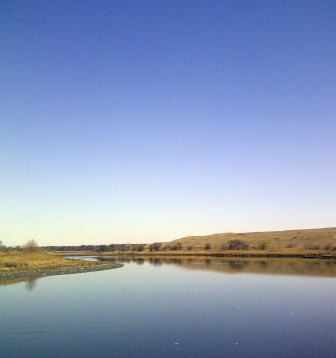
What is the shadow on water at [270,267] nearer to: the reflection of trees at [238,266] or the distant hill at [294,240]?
the reflection of trees at [238,266]

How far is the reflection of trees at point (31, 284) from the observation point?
31812 millimetres

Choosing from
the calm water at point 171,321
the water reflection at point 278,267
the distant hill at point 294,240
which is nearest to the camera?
the calm water at point 171,321

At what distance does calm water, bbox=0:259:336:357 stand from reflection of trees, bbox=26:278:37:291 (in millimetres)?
671

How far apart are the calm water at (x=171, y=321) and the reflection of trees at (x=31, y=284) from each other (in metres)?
0.67

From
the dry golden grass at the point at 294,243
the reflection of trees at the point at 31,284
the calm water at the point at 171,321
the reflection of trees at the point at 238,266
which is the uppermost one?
the dry golden grass at the point at 294,243

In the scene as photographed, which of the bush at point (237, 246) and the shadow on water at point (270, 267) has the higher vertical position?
the bush at point (237, 246)

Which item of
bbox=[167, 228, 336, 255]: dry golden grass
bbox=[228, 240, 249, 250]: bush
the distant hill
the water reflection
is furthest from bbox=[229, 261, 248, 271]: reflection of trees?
bbox=[228, 240, 249, 250]: bush

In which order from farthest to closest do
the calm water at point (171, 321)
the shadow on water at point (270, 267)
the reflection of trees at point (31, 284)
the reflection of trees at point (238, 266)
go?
the reflection of trees at point (238, 266)
the shadow on water at point (270, 267)
the reflection of trees at point (31, 284)
the calm water at point (171, 321)

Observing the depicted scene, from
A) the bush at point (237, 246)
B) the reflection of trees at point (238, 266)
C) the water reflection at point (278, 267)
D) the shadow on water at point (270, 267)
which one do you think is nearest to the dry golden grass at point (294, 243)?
the bush at point (237, 246)

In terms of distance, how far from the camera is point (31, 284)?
34781mm

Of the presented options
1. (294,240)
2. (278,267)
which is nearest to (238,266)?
(278,267)

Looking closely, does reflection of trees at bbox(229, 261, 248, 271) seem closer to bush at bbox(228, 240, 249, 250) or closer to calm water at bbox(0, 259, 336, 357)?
calm water at bbox(0, 259, 336, 357)

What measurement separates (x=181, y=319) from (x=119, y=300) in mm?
7489

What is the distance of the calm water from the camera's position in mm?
14039
